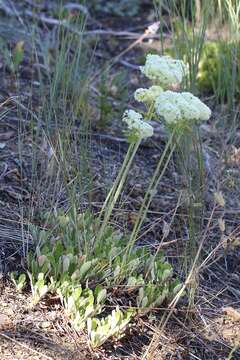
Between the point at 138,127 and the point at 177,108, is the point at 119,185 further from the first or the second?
the point at 177,108

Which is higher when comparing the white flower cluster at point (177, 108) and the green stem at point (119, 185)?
the white flower cluster at point (177, 108)

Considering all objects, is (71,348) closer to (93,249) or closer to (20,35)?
(93,249)

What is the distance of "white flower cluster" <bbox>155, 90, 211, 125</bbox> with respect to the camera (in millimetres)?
2070

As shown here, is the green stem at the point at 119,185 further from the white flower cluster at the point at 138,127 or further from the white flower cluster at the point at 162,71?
the white flower cluster at the point at 162,71

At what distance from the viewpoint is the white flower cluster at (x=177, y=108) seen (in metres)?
2.07

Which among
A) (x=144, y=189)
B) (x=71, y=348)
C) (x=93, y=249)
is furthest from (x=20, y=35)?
(x=71, y=348)

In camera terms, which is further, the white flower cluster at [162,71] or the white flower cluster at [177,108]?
the white flower cluster at [162,71]

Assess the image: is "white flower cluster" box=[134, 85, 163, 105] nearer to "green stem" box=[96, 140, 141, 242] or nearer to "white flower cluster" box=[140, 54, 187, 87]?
"white flower cluster" box=[140, 54, 187, 87]

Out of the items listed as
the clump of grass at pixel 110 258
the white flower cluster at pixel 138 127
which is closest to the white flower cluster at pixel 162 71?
the clump of grass at pixel 110 258

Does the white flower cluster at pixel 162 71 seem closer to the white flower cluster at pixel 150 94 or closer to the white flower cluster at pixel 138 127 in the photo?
the white flower cluster at pixel 150 94

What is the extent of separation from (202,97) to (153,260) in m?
1.92

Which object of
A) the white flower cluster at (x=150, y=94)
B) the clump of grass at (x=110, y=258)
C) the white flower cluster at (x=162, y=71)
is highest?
the white flower cluster at (x=162, y=71)

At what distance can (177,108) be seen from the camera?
2.08 m

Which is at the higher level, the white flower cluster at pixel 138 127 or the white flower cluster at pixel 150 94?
the white flower cluster at pixel 150 94
